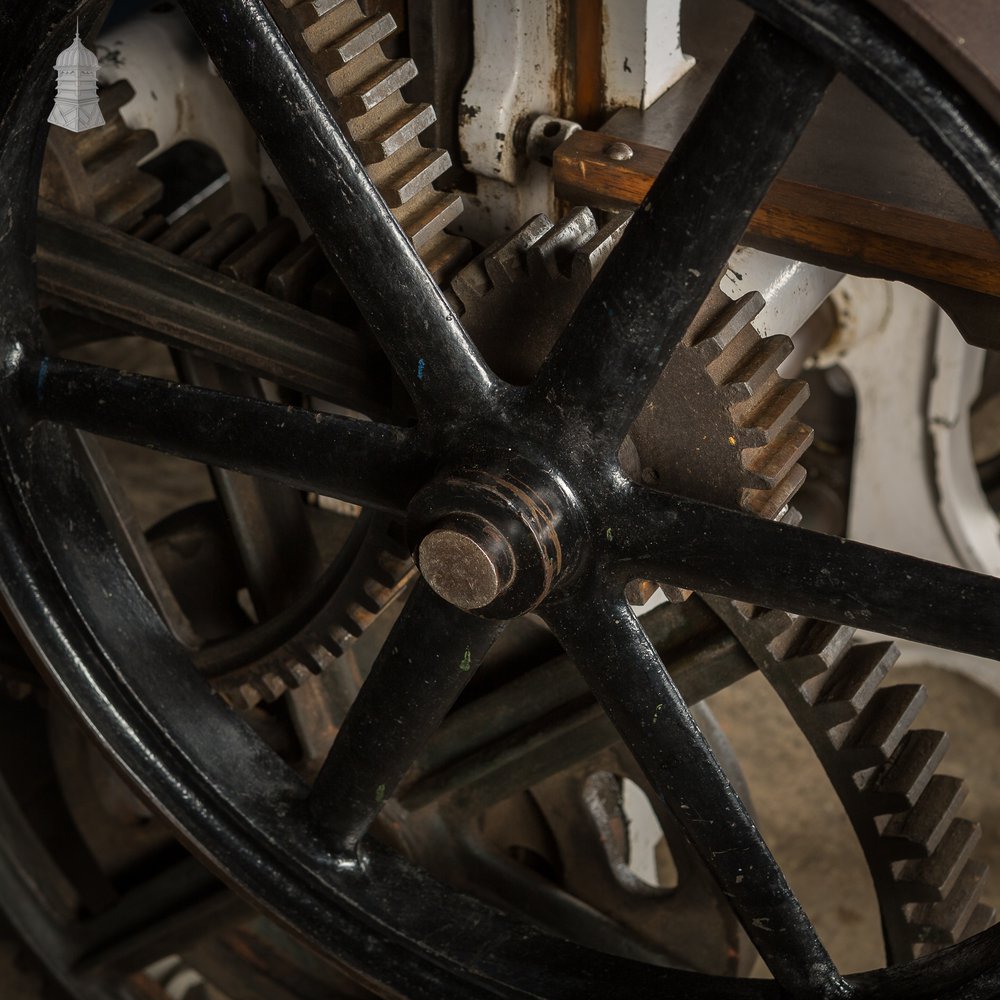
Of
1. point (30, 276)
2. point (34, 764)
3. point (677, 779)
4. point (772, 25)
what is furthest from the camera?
point (34, 764)

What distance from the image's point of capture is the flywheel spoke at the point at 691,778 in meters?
0.81

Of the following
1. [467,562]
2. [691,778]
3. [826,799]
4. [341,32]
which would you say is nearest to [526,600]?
[467,562]

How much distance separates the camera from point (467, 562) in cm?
77

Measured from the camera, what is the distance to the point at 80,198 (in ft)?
3.54

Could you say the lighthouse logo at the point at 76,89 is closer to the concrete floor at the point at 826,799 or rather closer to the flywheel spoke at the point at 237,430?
the flywheel spoke at the point at 237,430

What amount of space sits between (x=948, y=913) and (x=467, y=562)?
1.50 feet

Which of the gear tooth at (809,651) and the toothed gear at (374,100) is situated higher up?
the toothed gear at (374,100)

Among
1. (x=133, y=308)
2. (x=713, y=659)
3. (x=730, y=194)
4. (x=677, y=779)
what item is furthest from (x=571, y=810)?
(x=730, y=194)

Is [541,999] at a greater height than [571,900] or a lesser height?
lesser

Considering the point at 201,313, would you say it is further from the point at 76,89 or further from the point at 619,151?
the point at 619,151

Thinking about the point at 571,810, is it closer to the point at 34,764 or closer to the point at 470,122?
the point at 470,122

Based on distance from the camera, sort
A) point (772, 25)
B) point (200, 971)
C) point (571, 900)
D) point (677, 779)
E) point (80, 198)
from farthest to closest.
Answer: point (200, 971) < point (571, 900) < point (80, 198) < point (677, 779) < point (772, 25)

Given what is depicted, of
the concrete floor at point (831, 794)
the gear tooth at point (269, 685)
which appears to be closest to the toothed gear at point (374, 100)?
the gear tooth at point (269, 685)

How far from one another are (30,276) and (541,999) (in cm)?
57
